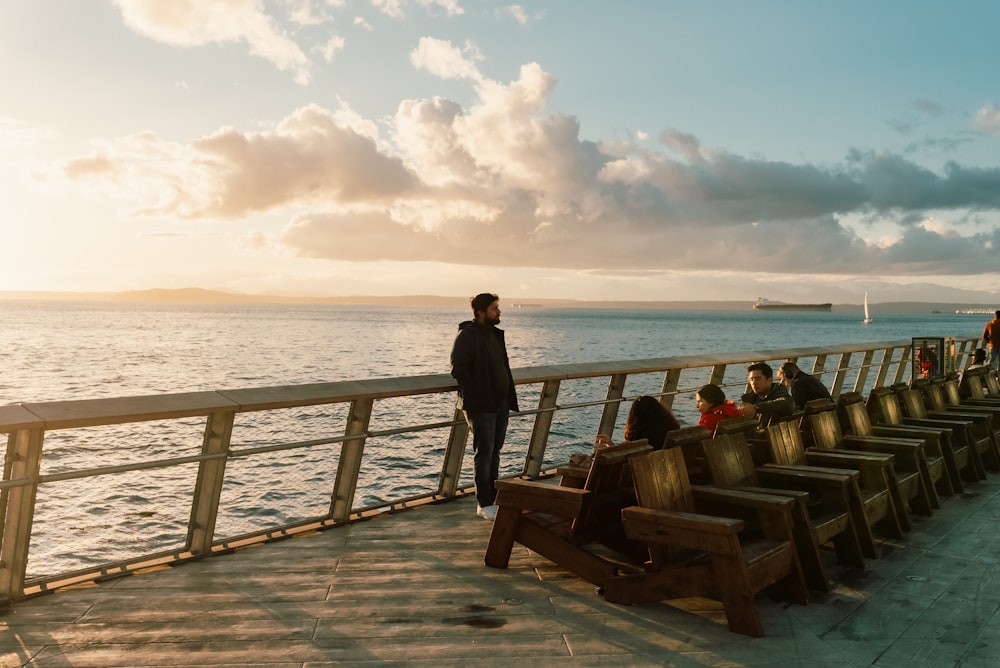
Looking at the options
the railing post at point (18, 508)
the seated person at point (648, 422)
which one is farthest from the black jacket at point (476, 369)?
the railing post at point (18, 508)

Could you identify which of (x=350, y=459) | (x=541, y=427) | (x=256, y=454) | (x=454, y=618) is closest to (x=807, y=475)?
(x=454, y=618)

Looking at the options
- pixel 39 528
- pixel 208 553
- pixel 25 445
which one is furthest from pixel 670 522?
pixel 39 528

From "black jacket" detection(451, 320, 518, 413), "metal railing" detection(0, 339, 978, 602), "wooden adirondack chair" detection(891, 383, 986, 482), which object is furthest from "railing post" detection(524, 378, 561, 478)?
"wooden adirondack chair" detection(891, 383, 986, 482)

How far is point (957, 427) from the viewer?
28.4 feet

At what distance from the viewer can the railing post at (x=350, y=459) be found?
686cm

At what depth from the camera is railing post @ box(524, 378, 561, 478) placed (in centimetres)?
884

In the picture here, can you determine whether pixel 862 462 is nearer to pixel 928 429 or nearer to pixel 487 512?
pixel 928 429

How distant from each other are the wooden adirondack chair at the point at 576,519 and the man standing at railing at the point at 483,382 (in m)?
1.38

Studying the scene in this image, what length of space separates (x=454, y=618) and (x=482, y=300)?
3.11 meters

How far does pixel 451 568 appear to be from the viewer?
5719 mm

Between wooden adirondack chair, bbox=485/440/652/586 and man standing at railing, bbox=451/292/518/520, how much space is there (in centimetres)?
138

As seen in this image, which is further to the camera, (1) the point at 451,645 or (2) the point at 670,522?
(2) the point at 670,522

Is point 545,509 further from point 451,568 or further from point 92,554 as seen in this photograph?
point 92,554

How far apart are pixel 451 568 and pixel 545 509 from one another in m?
0.79
